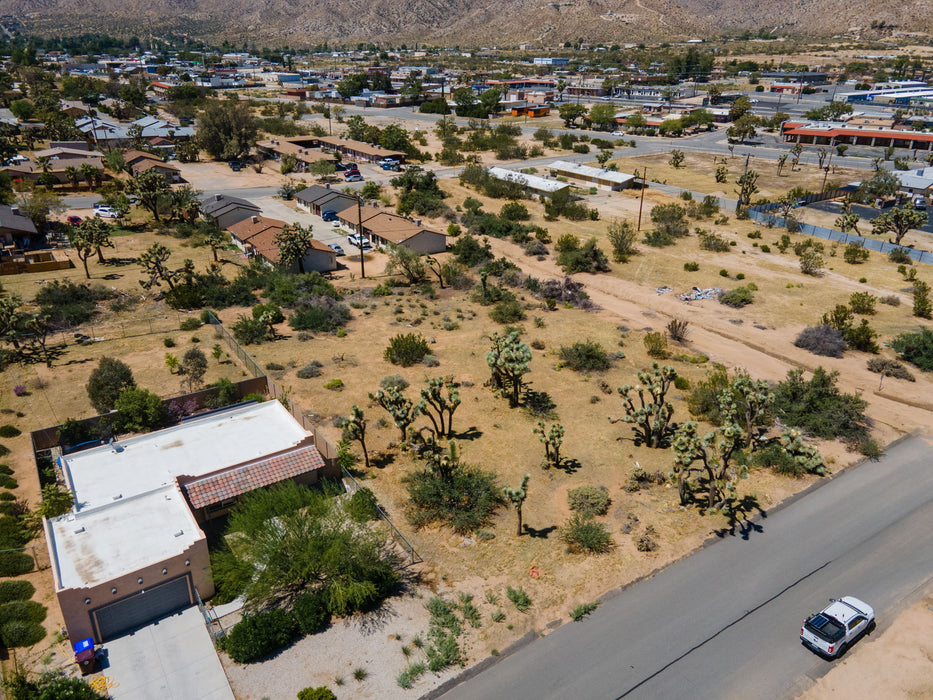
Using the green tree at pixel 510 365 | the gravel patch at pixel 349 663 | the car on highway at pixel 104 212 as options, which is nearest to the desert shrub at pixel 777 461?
the green tree at pixel 510 365

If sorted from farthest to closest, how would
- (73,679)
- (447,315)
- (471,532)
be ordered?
(447,315) → (471,532) → (73,679)

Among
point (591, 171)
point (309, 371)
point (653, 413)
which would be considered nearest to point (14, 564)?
point (309, 371)

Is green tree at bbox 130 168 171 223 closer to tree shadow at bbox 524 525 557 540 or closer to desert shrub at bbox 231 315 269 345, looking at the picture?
desert shrub at bbox 231 315 269 345

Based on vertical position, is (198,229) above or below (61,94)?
below

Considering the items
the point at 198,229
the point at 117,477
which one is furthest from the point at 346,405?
the point at 198,229

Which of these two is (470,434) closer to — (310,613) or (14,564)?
(310,613)

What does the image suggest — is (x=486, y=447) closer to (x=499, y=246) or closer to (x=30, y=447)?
(x=30, y=447)

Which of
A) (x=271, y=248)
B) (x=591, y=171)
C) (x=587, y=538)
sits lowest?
(x=587, y=538)
